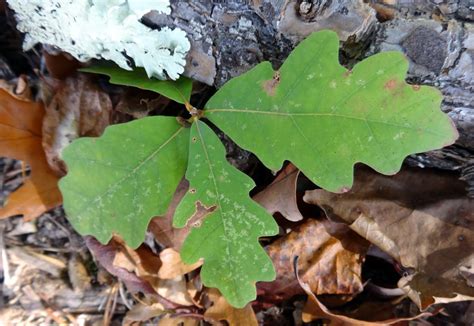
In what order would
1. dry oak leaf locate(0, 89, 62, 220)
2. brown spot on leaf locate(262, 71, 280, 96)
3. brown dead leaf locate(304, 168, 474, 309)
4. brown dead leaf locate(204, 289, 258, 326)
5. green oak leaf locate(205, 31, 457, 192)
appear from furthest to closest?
dry oak leaf locate(0, 89, 62, 220) → brown dead leaf locate(204, 289, 258, 326) → brown dead leaf locate(304, 168, 474, 309) → brown spot on leaf locate(262, 71, 280, 96) → green oak leaf locate(205, 31, 457, 192)

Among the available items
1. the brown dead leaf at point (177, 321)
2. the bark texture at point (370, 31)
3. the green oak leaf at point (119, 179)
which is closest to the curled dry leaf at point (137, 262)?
the brown dead leaf at point (177, 321)

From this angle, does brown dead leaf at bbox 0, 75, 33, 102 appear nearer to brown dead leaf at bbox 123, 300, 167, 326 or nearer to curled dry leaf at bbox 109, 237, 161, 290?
curled dry leaf at bbox 109, 237, 161, 290

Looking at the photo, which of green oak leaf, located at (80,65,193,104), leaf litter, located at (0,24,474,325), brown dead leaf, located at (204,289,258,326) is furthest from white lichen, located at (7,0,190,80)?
brown dead leaf, located at (204,289,258,326)

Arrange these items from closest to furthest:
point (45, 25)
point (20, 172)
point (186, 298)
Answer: point (45, 25), point (186, 298), point (20, 172)

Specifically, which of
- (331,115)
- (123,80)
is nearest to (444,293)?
(331,115)

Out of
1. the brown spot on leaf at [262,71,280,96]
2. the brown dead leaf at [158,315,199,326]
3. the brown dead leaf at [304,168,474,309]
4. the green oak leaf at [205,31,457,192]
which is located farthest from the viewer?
the brown dead leaf at [158,315,199,326]

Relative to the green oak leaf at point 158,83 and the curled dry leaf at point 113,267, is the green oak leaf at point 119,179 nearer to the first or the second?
the green oak leaf at point 158,83

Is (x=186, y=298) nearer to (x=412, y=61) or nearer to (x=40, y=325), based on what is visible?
(x=40, y=325)
